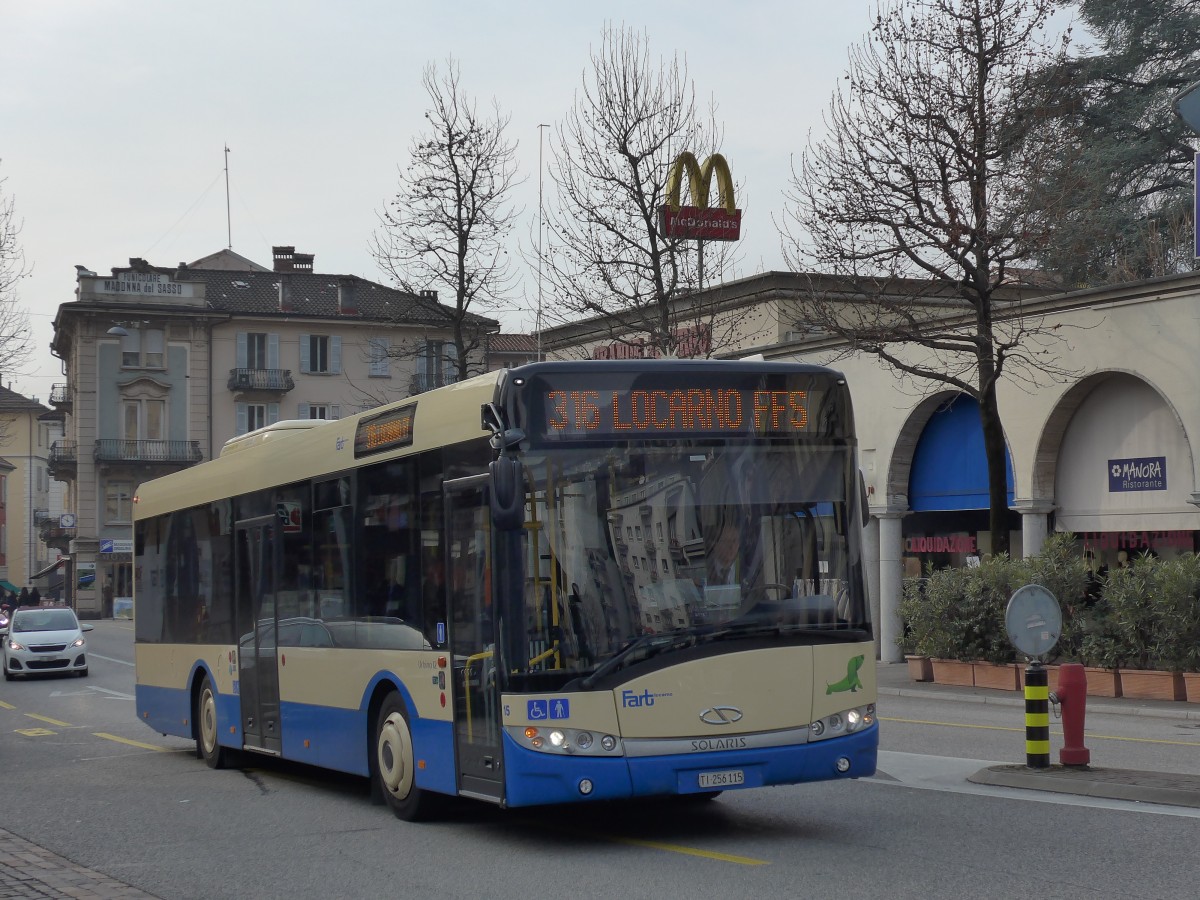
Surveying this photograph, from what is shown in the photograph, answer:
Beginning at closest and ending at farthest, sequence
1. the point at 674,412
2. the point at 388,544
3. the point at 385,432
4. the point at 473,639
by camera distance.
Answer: the point at 674,412, the point at 473,639, the point at 388,544, the point at 385,432

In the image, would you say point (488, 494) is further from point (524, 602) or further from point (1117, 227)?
point (1117, 227)

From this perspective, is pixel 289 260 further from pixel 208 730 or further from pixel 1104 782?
pixel 1104 782

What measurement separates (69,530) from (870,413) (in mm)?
62804

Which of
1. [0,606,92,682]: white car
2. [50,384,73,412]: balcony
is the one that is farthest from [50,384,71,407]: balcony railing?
[0,606,92,682]: white car

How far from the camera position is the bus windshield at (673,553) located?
364 inches

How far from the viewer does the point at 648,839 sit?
10.1 meters

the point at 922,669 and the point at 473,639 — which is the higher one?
the point at 473,639

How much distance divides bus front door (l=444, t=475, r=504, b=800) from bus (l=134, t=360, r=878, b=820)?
0.02 m

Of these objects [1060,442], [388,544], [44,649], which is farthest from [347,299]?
[388,544]

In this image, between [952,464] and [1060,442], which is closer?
[1060,442]

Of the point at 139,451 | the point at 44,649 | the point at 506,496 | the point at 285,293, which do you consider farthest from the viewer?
the point at 285,293

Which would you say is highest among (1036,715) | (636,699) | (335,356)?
(335,356)

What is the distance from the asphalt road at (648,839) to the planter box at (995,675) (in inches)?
294

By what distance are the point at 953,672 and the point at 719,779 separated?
15.4 m
